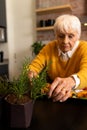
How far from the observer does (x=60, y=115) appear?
2.38 feet

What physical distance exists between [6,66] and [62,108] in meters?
3.11

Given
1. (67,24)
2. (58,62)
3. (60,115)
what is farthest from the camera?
(58,62)

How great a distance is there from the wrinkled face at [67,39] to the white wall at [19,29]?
265 centimetres

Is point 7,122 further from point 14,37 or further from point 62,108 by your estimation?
point 14,37

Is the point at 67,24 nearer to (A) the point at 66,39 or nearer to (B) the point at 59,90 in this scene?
(A) the point at 66,39

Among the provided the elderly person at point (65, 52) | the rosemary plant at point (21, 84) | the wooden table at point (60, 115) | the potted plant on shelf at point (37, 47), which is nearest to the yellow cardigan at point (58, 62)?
the elderly person at point (65, 52)

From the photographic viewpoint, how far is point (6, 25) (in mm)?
3977

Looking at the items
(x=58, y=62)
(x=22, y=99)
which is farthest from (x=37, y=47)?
(x=22, y=99)

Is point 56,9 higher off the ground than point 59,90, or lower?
higher

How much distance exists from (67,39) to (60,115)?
810 millimetres

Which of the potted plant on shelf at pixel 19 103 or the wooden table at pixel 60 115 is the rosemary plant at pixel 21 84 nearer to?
the potted plant on shelf at pixel 19 103

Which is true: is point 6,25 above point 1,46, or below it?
above

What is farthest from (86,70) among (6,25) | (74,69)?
(6,25)

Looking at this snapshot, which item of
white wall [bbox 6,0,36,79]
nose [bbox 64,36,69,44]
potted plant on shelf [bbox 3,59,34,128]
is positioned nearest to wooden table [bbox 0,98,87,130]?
potted plant on shelf [bbox 3,59,34,128]
